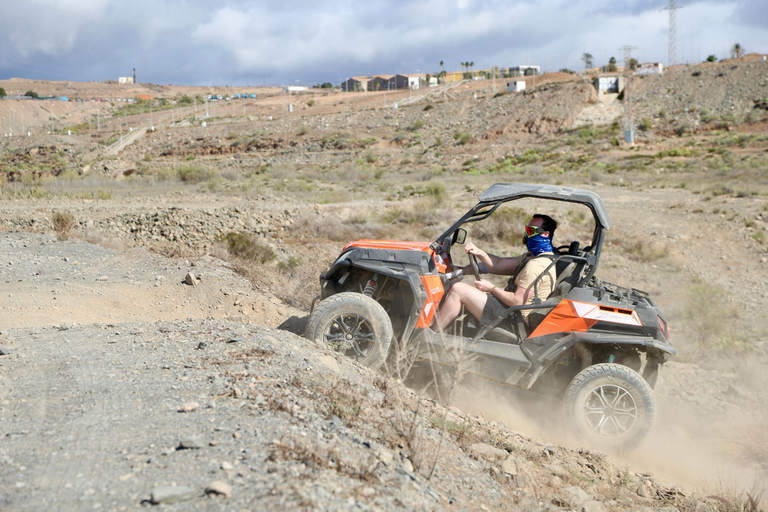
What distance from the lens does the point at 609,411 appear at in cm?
486

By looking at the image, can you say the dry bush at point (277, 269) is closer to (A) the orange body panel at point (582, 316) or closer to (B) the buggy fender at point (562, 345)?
(B) the buggy fender at point (562, 345)

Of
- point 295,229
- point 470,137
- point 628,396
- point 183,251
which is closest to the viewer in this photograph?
point 628,396

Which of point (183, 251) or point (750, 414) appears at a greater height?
point (183, 251)

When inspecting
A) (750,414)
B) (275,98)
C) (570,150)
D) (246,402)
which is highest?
(275,98)

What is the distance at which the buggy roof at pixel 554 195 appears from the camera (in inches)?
197

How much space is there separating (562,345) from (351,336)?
190 centimetres

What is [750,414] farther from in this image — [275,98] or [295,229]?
[275,98]

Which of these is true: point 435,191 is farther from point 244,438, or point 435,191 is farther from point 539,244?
point 244,438

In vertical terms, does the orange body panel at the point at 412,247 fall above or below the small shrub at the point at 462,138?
below

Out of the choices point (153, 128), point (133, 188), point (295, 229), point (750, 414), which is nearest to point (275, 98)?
point (153, 128)

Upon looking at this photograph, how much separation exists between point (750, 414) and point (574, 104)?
59476 millimetres

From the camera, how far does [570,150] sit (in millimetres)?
46938

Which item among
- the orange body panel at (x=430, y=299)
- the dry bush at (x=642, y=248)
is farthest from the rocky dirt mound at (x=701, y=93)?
the orange body panel at (x=430, y=299)

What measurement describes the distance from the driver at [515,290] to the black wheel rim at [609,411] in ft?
2.93
